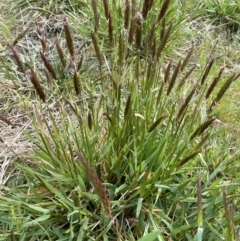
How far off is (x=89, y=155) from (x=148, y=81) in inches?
12.5

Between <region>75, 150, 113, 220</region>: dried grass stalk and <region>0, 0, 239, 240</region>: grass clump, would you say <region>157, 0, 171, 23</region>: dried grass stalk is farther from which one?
<region>75, 150, 113, 220</region>: dried grass stalk

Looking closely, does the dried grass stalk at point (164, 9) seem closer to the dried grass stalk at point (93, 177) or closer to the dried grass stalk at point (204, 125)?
the dried grass stalk at point (204, 125)

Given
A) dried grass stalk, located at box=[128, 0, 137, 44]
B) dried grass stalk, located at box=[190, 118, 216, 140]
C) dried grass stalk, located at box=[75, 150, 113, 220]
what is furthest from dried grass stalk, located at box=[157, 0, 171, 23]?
dried grass stalk, located at box=[75, 150, 113, 220]

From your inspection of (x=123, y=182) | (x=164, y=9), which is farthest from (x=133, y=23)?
(x=123, y=182)

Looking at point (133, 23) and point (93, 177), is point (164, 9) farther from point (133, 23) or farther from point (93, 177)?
point (93, 177)

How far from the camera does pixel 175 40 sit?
2334 mm

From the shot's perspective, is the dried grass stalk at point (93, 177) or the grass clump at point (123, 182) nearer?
the dried grass stalk at point (93, 177)

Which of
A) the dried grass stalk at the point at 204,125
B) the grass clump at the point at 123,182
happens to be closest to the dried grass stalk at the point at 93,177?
the dried grass stalk at the point at 204,125

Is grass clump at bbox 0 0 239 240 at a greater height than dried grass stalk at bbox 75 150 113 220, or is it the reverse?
dried grass stalk at bbox 75 150 113 220

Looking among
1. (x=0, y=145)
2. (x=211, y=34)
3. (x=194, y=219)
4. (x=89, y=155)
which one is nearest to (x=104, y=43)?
(x=211, y=34)

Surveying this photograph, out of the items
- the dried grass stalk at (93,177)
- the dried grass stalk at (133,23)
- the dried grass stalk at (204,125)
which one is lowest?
the dried grass stalk at (204,125)

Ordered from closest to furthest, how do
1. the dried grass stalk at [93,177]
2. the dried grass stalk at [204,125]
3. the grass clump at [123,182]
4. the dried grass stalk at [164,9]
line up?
the dried grass stalk at [93,177] < the dried grass stalk at [204,125] < the dried grass stalk at [164,9] < the grass clump at [123,182]

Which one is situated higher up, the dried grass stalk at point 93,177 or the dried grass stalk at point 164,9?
the dried grass stalk at point 164,9

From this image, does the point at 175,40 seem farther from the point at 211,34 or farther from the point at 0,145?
the point at 0,145
